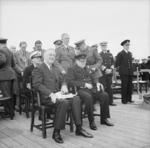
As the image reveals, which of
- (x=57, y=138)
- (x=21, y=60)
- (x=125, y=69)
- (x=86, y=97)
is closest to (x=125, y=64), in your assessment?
(x=125, y=69)

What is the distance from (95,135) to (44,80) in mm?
1058

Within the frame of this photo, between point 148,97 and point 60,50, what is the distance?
7.04 feet

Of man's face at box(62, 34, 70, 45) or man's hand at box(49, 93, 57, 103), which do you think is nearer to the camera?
man's hand at box(49, 93, 57, 103)

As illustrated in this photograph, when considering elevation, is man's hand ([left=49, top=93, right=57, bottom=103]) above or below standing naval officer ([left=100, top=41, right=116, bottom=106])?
below

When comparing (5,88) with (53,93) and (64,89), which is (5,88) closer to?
(64,89)

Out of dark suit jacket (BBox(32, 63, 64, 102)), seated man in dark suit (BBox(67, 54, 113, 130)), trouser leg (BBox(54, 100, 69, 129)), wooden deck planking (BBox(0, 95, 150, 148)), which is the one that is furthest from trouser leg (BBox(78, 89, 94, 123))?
trouser leg (BBox(54, 100, 69, 129))

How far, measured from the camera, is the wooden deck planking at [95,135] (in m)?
3.87

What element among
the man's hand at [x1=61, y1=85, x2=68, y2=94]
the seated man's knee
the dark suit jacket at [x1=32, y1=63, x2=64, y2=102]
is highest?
the dark suit jacket at [x1=32, y1=63, x2=64, y2=102]

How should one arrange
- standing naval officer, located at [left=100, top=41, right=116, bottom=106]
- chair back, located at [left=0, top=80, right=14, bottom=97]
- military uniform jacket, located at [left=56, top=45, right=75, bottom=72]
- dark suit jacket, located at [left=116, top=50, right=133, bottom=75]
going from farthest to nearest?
dark suit jacket, located at [left=116, top=50, right=133, bottom=75] → standing naval officer, located at [left=100, top=41, right=116, bottom=106] → military uniform jacket, located at [left=56, top=45, right=75, bottom=72] → chair back, located at [left=0, top=80, right=14, bottom=97]

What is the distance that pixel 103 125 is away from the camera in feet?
16.5

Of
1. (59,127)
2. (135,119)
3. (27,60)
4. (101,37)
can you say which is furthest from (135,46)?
(59,127)

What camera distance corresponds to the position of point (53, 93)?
4301 mm

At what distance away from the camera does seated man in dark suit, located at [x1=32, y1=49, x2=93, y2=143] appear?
4.10 meters

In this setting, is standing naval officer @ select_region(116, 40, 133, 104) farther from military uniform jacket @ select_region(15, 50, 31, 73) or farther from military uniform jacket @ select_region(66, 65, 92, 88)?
military uniform jacket @ select_region(66, 65, 92, 88)
